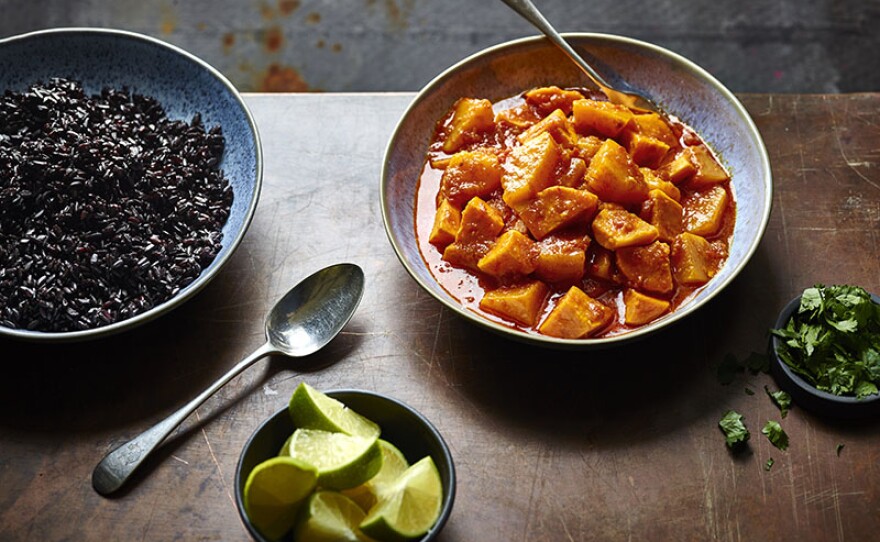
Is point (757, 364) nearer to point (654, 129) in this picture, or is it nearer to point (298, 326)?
point (654, 129)

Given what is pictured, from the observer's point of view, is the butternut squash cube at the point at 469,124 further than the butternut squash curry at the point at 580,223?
Yes

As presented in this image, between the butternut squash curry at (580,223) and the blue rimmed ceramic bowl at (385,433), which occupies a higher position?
the butternut squash curry at (580,223)

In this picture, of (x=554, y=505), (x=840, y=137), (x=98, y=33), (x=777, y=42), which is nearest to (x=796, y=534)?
(x=554, y=505)

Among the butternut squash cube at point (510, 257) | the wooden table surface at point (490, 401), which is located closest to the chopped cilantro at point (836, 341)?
the wooden table surface at point (490, 401)

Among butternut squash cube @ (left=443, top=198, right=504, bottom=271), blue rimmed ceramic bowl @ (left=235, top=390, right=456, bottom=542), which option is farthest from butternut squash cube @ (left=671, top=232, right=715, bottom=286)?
blue rimmed ceramic bowl @ (left=235, top=390, right=456, bottom=542)

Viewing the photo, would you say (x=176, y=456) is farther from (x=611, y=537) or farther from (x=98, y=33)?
(x=98, y=33)

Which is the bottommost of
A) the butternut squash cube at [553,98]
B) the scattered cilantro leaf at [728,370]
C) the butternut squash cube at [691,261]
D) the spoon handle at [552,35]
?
the scattered cilantro leaf at [728,370]

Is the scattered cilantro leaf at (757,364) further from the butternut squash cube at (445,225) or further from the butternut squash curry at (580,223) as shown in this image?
the butternut squash cube at (445,225)
